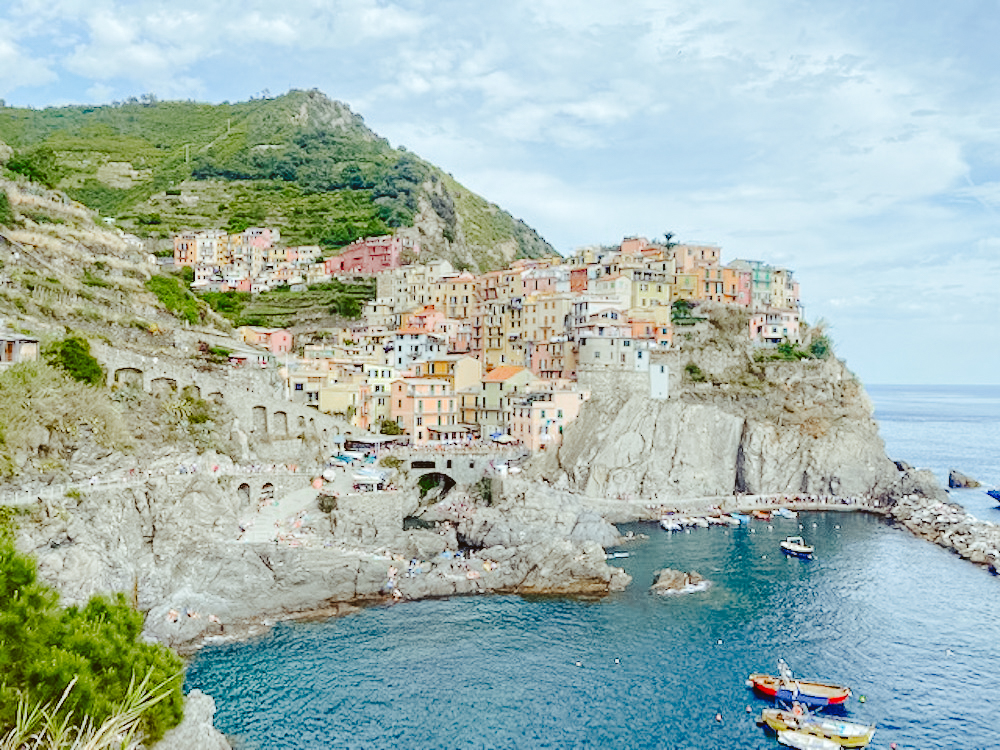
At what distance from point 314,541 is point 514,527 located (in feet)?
37.8

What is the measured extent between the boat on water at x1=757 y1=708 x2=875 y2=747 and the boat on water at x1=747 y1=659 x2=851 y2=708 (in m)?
0.81

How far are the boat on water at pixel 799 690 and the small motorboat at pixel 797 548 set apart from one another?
18.3m

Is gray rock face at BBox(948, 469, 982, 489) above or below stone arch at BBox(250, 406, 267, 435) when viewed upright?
below

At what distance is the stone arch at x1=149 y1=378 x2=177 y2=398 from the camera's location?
4147 cm

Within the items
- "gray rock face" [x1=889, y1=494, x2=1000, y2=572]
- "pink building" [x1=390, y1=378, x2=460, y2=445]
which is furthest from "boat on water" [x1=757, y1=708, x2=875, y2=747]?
"pink building" [x1=390, y1=378, x2=460, y2=445]

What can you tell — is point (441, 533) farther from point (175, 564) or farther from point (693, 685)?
point (693, 685)

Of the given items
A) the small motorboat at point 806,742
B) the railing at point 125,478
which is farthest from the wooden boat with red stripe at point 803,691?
the railing at point 125,478

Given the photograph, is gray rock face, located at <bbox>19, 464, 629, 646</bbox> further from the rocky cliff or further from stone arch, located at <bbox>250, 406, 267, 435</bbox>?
the rocky cliff

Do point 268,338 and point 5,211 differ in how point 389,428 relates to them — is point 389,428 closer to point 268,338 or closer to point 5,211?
point 268,338

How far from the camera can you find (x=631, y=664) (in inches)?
1202

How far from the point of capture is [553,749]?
81.1 ft

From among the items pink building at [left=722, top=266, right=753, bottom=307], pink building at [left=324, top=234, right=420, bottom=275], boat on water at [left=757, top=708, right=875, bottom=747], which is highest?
pink building at [left=324, top=234, right=420, bottom=275]

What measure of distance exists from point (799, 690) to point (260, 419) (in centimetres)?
3286

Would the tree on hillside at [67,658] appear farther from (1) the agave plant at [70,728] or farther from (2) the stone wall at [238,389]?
(2) the stone wall at [238,389]
